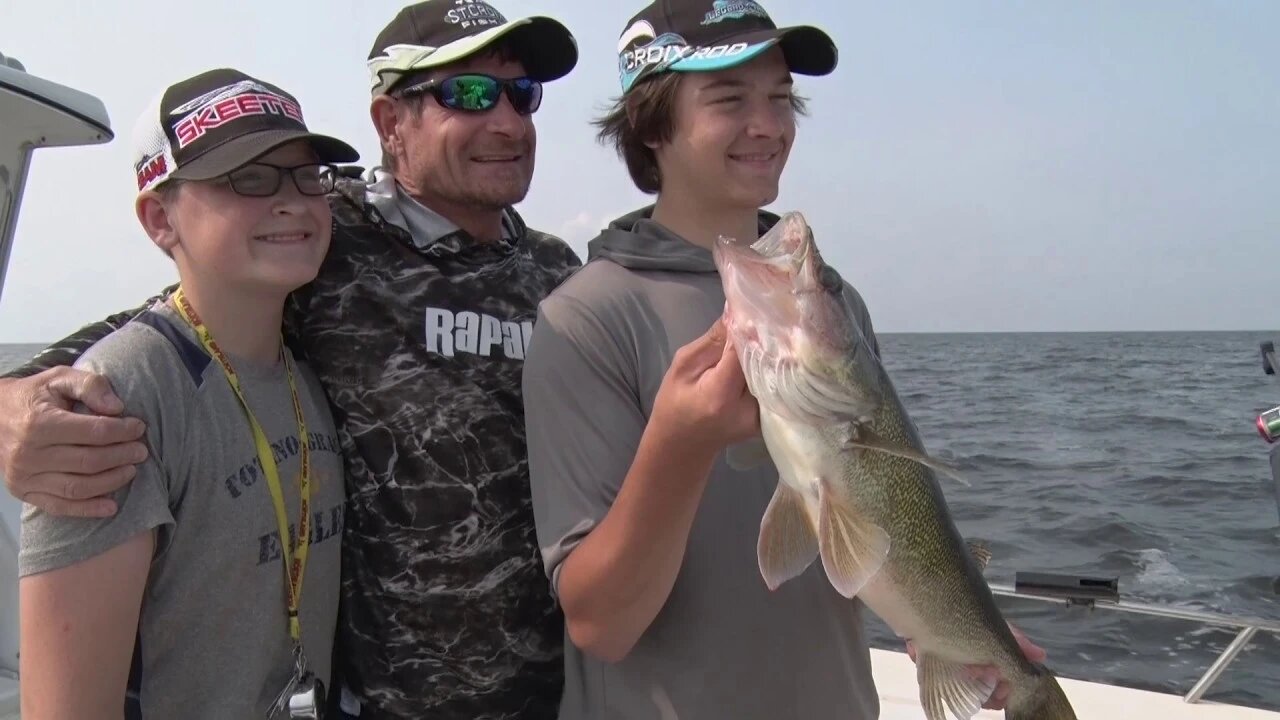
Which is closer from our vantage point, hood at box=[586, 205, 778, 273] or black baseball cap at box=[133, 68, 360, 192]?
black baseball cap at box=[133, 68, 360, 192]

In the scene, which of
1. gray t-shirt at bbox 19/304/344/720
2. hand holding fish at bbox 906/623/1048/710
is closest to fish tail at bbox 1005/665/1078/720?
hand holding fish at bbox 906/623/1048/710

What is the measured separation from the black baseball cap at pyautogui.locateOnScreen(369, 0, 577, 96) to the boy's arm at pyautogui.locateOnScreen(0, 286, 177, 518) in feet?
4.14

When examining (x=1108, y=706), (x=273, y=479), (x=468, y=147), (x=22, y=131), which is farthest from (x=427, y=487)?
(x=1108, y=706)

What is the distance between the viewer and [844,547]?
6.68 ft

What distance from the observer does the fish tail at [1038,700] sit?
2.61 metres

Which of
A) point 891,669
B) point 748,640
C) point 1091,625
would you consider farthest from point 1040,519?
point 748,640

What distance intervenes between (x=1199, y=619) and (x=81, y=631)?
17.3 ft

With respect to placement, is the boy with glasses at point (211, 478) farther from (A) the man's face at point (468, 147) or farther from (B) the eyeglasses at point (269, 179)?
(A) the man's face at point (468, 147)

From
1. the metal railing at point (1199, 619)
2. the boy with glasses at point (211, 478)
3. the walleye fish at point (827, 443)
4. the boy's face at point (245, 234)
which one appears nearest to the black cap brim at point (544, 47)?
the boy with glasses at point (211, 478)

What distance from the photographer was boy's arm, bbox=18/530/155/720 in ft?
6.28

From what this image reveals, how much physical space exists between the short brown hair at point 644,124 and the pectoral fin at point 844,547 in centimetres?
114

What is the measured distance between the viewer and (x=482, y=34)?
8.75 feet

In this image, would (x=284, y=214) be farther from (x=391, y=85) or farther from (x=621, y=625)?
(x=621, y=625)

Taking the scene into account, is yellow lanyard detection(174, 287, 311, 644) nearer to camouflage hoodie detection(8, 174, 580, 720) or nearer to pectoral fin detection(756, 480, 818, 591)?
camouflage hoodie detection(8, 174, 580, 720)
